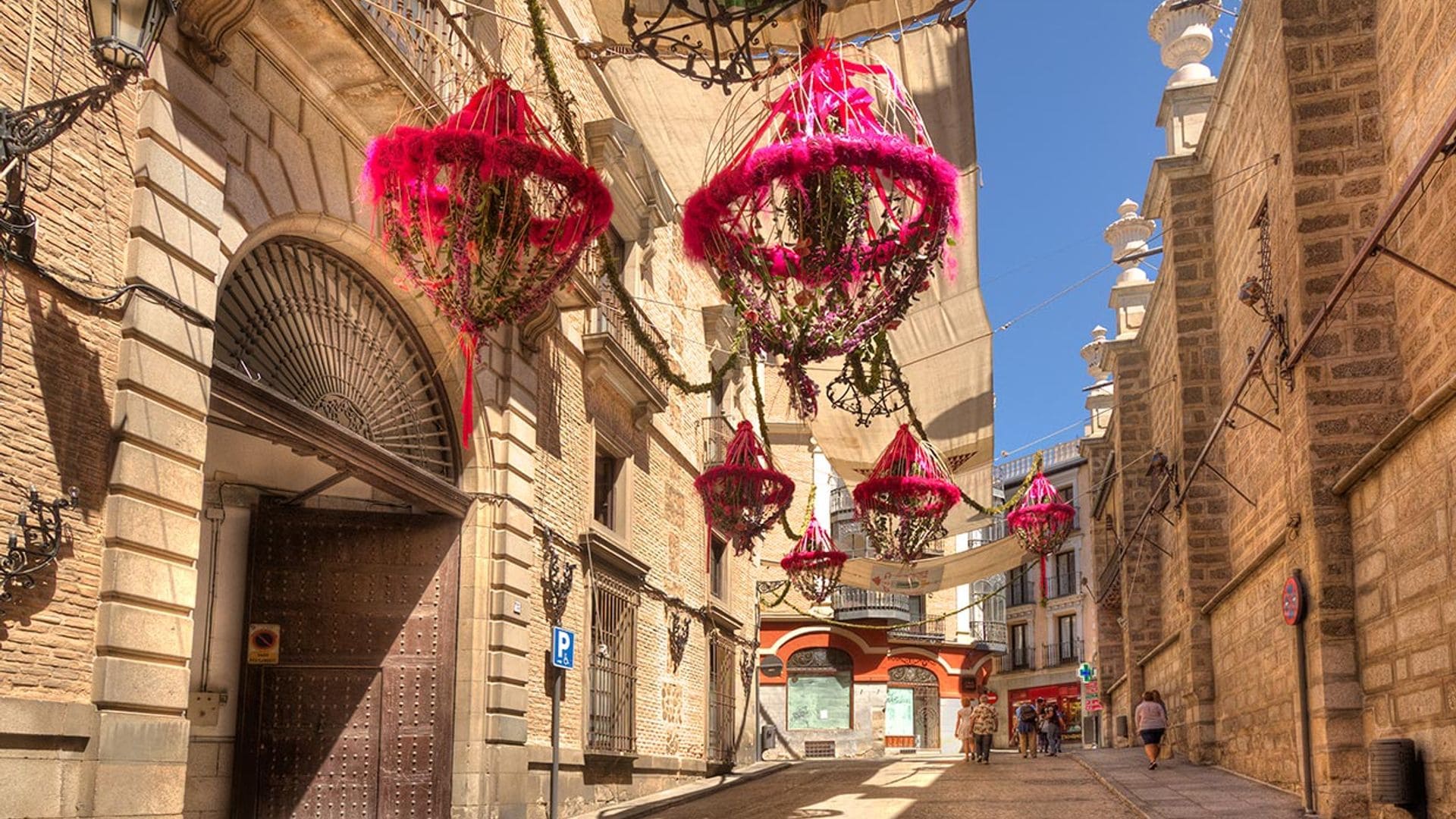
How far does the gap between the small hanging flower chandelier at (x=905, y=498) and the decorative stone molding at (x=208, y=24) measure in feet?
26.2

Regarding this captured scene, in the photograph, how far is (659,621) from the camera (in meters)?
19.6

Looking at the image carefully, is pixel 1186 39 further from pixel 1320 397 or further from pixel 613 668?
pixel 613 668

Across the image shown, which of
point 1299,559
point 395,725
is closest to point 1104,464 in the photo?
point 1299,559

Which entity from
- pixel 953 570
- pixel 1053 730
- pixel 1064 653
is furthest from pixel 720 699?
pixel 1064 653

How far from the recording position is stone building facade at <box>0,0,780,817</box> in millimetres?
6980

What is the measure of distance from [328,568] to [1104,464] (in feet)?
79.9

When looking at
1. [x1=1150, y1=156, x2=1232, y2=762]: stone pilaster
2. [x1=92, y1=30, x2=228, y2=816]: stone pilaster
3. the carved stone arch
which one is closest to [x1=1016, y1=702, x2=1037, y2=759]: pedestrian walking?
[x1=1150, y1=156, x2=1232, y2=762]: stone pilaster

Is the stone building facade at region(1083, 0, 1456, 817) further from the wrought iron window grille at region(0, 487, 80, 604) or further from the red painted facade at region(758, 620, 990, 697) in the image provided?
the red painted facade at region(758, 620, 990, 697)

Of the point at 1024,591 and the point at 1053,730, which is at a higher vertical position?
the point at 1024,591

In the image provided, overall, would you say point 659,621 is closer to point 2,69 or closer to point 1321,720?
point 1321,720

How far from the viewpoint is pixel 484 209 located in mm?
8281

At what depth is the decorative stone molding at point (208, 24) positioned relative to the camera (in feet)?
26.3

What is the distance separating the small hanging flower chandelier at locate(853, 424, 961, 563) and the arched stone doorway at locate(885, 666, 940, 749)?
29280 mm

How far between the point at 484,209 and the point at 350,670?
17.5 feet
